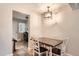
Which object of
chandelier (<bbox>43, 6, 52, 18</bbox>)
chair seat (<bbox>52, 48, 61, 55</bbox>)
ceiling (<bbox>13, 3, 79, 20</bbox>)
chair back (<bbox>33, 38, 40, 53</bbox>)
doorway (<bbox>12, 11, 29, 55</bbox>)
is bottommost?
chair seat (<bbox>52, 48, 61, 55</bbox>)

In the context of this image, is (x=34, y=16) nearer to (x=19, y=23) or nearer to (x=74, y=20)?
(x=19, y=23)

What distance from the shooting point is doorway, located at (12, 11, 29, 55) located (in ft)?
4.72

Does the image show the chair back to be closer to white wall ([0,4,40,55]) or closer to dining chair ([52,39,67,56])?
white wall ([0,4,40,55])

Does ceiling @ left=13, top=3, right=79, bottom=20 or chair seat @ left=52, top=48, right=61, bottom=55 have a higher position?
ceiling @ left=13, top=3, right=79, bottom=20

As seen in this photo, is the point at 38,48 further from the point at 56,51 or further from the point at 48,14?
the point at 48,14

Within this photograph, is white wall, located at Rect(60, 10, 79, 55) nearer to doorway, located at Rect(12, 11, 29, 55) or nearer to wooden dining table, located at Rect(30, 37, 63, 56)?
A: wooden dining table, located at Rect(30, 37, 63, 56)

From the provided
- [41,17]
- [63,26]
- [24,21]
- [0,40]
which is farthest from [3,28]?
[63,26]

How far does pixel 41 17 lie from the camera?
148 cm

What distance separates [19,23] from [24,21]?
8 centimetres

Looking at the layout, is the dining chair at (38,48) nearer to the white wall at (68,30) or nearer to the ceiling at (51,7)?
the white wall at (68,30)

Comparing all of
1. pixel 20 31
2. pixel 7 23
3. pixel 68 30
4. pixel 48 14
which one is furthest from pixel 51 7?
pixel 7 23

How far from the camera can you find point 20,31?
Result: 4.80 ft

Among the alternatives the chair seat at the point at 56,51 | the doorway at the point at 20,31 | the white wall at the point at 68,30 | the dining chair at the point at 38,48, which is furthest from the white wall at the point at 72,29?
the doorway at the point at 20,31

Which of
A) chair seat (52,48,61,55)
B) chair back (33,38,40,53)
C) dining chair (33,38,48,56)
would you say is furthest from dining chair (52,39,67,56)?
chair back (33,38,40,53)
